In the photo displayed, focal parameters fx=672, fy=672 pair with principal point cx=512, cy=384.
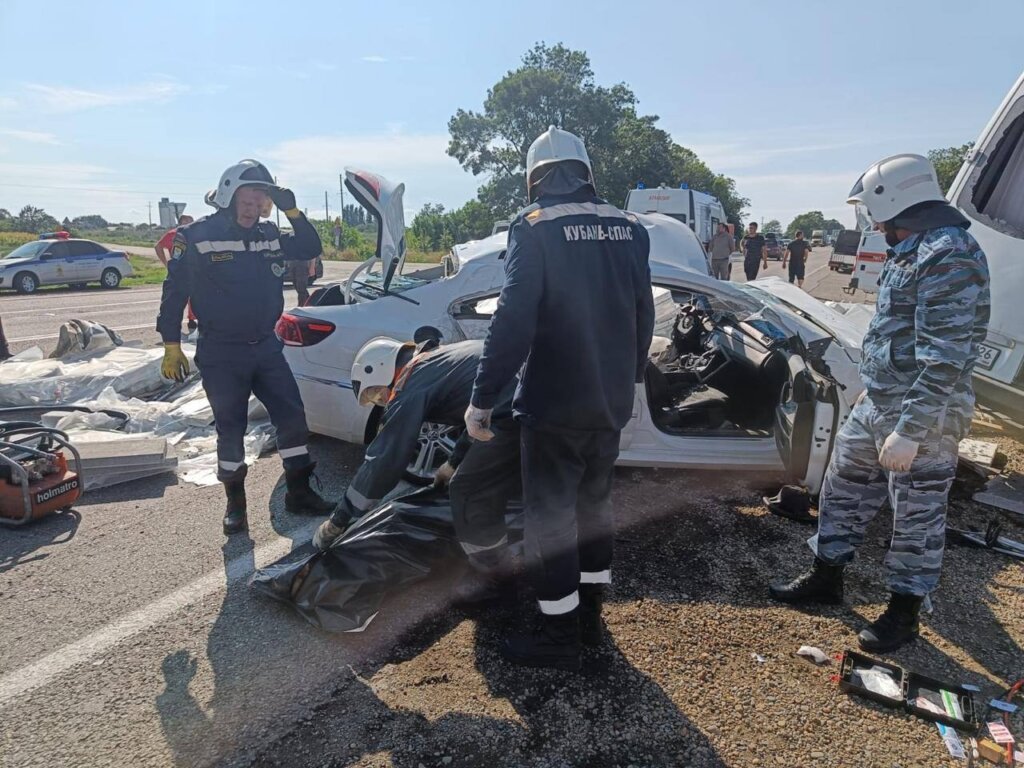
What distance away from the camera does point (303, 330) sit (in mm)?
Answer: 4281

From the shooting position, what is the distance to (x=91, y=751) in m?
2.11

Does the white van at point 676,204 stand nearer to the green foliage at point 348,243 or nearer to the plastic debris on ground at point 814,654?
the plastic debris on ground at point 814,654

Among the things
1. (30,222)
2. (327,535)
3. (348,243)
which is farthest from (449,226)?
(327,535)

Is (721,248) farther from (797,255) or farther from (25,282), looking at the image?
(25,282)

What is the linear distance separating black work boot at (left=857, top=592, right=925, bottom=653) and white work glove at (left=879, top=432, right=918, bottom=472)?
0.59 m

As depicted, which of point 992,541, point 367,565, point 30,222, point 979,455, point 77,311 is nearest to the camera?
point 367,565

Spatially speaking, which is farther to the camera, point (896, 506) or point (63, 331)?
point (63, 331)

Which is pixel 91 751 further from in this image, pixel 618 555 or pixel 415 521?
pixel 618 555

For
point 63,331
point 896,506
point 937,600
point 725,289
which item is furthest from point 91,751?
point 63,331

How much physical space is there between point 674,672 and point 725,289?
2.31 meters

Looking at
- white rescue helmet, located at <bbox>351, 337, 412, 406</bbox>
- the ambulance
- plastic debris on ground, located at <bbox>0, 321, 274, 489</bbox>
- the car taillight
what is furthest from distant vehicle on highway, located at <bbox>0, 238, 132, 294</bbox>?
the ambulance

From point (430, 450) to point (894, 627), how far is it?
2460 mm

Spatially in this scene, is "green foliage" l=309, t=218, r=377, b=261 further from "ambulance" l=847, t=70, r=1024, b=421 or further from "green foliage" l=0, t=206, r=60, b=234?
"ambulance" l=847, t=70, r=1024, b=421

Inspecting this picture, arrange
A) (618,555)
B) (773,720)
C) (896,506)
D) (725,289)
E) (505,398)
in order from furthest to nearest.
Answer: (725,289) → (618,555) → (505,398) → (896,506) → (773,720)
